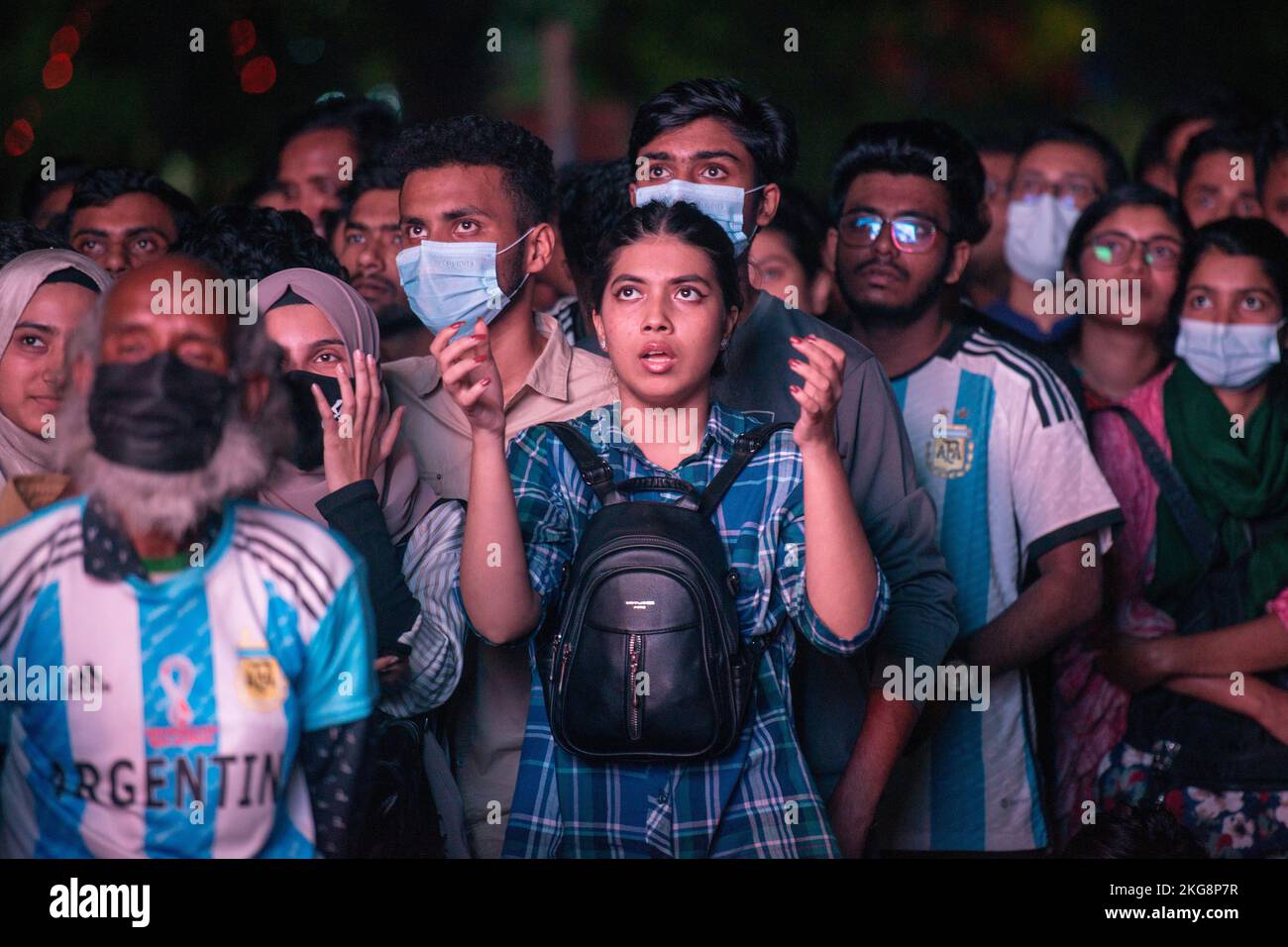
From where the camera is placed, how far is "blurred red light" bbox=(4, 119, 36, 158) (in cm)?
728

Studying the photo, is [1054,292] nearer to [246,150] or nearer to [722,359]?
[722,359]

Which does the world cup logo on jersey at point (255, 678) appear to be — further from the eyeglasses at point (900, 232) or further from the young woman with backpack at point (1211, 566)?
the young woman with backpack at point (1211, 566)

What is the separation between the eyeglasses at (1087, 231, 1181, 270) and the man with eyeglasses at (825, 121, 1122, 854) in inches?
27.6

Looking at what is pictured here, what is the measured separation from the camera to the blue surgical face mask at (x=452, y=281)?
3.61 meters

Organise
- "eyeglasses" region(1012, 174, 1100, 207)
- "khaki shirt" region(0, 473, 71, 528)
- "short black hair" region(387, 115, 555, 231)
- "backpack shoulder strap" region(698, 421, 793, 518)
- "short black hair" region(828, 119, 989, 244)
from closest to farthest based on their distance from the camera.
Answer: "backpack shoulder strap" region(698, 421, 793, 518) → "khaki shirt" region(0, 473, 71, 528) → "short black hair" region(387, 115, 555, 231) → "short black hair" region(828, 119, 989, 244) → "eyeglasses" region(1012, 174, 1100, 207)

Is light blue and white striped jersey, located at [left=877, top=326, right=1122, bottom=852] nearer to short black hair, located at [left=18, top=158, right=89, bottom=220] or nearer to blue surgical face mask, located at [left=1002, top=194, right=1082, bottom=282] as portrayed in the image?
blue surgical face mask, located at [left=1002, top=194, right=1082, bottom=282]

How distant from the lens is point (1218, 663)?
3992 mm

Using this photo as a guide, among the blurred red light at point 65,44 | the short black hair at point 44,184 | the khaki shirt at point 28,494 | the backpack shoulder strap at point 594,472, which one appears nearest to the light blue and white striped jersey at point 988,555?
the backpack shoulder strap at point 594,472

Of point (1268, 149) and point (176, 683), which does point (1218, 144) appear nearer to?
point (1268, 149)

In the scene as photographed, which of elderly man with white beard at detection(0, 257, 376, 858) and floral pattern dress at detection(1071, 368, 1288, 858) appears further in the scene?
floral pattern dress at detection(1071, 368, 1288, 858)

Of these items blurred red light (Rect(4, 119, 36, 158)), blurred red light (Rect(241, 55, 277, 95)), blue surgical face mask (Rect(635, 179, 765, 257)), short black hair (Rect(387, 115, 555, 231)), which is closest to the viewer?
blue surgical face mask (Rect(635, 179, 765, 257))

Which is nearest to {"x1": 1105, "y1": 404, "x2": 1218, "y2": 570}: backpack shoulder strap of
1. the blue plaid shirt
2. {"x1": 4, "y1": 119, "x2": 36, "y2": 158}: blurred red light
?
the blue plaid shirt

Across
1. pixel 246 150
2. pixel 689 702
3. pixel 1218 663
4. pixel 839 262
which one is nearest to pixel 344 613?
pixel 689 702

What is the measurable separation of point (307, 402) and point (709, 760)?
46.2 inches
